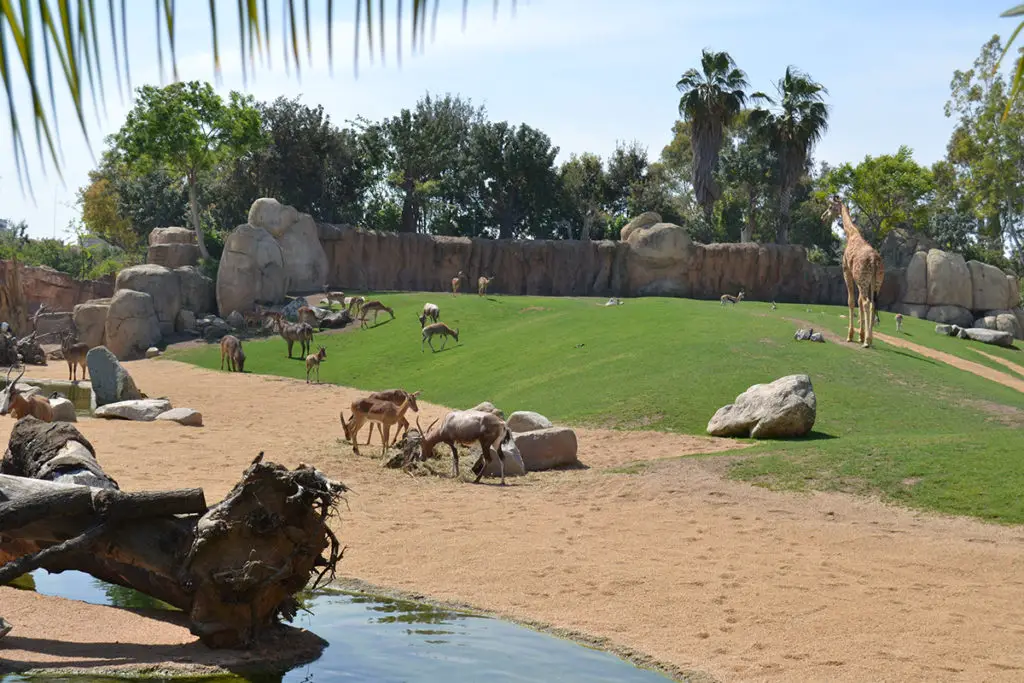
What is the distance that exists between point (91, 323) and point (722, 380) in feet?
84.8

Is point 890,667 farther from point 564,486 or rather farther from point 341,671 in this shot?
point 564,486

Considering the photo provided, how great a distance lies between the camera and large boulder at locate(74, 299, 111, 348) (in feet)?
130

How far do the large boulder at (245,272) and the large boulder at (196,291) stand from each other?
0.69 m

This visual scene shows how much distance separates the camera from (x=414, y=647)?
8.31m

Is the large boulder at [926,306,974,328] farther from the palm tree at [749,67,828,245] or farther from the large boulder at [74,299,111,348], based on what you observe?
the large boulder at [74,299,111,348]

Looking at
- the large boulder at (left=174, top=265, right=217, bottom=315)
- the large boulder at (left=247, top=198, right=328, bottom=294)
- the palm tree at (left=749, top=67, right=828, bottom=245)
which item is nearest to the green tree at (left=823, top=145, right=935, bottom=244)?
the palm tree at (left=749, top=67, right=828, bottom=245)

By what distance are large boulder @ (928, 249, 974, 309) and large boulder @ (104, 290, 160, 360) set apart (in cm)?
3165

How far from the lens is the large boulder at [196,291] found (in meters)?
43.3

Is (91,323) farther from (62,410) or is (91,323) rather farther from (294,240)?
(62,410)

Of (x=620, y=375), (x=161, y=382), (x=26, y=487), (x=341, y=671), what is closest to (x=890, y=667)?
(x=341, y=671)

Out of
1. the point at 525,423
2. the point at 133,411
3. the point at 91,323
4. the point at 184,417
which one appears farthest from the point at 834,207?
the point at 91,323

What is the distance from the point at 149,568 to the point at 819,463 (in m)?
10.1

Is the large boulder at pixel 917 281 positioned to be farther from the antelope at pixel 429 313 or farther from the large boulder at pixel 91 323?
the large boulder at pixel 91 323

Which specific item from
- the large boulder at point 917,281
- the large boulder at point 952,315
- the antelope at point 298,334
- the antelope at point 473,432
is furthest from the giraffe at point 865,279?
the large boulder at point 917,281
